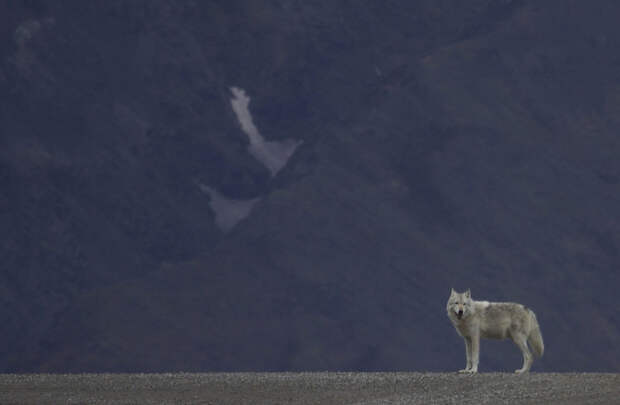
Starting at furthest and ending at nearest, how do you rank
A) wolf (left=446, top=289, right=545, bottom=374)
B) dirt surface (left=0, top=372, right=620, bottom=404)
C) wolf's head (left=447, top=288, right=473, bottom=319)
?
1. wolf (left=446, top=289, right=545, bottom=374)
2. wolf's head (left=447, top=288, right=473, bottom=319)
3. dirt surface (left=0, top=372, right=620, bottom=404)

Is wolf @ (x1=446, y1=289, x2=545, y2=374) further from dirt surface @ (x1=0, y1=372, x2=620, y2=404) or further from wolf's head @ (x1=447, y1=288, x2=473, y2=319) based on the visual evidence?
dirt surface @ (x1=0, y1=372, x2=620, y2=404)

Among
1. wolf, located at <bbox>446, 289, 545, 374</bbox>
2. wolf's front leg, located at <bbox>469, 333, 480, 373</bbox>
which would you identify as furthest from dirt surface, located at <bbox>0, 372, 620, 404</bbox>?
wolf, located at <bbox>446, 289, 545, 374</bbox>

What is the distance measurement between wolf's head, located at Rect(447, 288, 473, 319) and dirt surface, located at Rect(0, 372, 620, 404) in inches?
66.7

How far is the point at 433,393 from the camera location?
4456cm

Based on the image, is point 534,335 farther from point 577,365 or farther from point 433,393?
point 577,365

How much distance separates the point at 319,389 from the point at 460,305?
4.45m

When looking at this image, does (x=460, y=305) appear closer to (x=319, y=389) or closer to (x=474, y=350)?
(x=474, y=350)

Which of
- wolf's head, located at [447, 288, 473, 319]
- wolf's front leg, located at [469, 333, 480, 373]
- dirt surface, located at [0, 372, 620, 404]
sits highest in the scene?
wolf's head, located at [447, 288, 473, 319]

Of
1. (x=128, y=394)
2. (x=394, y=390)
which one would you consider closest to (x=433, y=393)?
(x=394, y=390)

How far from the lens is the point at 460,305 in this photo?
45.4 metres

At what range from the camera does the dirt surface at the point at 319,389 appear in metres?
43.3

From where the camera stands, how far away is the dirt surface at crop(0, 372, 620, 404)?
43.3 m

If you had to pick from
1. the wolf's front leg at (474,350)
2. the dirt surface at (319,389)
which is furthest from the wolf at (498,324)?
the dirt surface at (319,389)

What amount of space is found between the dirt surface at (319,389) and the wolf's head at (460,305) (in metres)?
1.70
